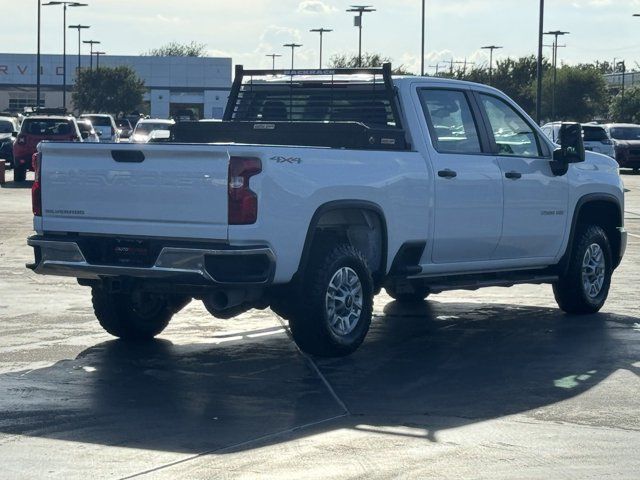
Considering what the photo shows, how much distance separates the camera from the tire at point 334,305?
32.5ft

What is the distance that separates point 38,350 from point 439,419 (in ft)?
11.6

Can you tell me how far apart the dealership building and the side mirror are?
114359 millimetres

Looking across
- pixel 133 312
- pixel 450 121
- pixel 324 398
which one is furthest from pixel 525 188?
pixel 324 398

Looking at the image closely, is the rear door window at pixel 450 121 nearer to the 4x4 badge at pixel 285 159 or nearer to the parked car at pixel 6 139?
the 4x4 badge at pixel 285 159

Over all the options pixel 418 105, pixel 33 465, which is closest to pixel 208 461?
pixel 33 465

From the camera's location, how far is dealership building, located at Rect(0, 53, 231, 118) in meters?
128

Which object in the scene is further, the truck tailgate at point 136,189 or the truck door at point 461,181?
the truck door at point 461,181

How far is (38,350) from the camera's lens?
1037cm

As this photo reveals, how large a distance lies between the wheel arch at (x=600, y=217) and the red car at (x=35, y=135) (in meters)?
24.5

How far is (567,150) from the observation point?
1229cm

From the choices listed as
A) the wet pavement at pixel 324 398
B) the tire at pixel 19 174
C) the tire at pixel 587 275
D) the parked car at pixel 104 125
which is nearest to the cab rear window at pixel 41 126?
the tire at pixel 19 174

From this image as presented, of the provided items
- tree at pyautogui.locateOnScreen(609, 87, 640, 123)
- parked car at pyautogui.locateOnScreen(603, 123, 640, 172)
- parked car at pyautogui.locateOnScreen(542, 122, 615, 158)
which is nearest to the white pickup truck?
parked car at pyautogui.locateOnScreen(542, 122, 615, 158)

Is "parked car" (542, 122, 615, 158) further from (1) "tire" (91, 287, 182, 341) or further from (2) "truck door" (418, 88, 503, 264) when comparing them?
(1) "tire" (91, 287, 182, 341)

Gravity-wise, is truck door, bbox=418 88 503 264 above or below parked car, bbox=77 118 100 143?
below
